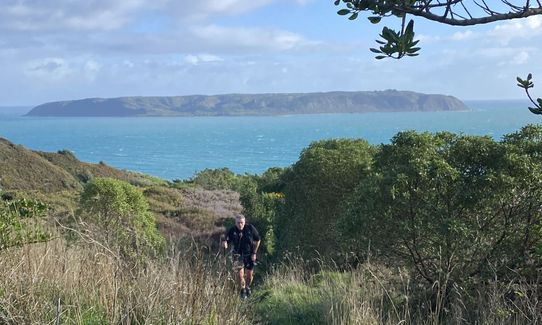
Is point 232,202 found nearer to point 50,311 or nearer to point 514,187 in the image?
point 514,187

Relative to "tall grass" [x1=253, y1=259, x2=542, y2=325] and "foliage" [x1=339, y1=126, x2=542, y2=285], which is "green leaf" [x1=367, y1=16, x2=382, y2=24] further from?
"foliage" [x1=339, y1=126, x2=542, y2=285]

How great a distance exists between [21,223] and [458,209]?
183 inches

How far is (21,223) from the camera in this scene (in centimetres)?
556

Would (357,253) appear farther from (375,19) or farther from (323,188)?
(375,19)

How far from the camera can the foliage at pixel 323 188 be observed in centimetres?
1188

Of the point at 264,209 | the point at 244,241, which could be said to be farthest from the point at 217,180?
the point at 244,241

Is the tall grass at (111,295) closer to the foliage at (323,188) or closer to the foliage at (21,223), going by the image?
the foliage at (21,223)

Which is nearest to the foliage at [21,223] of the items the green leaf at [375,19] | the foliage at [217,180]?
the green leaf at [375,19]

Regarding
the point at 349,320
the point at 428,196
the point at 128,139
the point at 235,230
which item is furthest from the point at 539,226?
the point at 128,139

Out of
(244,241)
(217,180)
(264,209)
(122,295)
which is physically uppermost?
(122,295)

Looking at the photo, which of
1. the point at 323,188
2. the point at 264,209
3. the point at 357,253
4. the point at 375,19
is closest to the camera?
the point at 375,19

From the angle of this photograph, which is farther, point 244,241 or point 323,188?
point 323,188

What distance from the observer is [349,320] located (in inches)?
183

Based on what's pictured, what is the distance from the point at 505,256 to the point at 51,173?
36740mm
